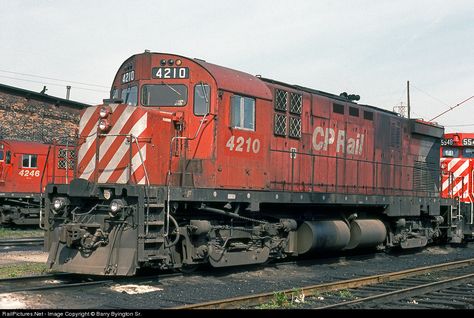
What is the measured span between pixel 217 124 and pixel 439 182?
10921 mm

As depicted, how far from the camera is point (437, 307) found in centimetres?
802

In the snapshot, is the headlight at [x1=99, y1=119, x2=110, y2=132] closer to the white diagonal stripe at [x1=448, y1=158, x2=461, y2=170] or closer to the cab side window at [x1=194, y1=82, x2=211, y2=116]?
the cab side window at [x1=194, y1=82, x2=211, y2=116]

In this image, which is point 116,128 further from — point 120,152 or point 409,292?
point 409,292

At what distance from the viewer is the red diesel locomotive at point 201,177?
941 cm

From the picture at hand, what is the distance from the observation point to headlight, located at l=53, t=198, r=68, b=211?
1009 cm

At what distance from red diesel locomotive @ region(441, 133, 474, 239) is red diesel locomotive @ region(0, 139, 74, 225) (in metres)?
14.9

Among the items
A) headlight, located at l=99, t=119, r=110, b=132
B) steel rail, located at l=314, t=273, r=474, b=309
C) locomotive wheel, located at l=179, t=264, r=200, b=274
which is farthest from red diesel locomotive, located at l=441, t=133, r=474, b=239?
headlight, located at l=99, t=119, r=110, b=132

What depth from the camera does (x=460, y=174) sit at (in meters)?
19.5

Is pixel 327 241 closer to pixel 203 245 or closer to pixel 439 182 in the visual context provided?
pixel 203 245

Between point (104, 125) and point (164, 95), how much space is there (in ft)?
4.55

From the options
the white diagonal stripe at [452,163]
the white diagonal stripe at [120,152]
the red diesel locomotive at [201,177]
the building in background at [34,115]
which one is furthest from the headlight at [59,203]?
the building in background at [34,115]

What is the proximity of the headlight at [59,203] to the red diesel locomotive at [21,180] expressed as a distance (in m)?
13.6

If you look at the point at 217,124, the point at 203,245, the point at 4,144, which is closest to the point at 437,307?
the point at 203,245

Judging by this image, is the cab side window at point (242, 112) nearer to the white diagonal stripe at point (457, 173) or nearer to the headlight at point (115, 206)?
the headlight at point (115, 206)
